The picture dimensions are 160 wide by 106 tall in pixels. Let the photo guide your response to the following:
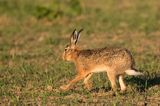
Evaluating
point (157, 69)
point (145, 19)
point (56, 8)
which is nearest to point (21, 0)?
point (56, 8)

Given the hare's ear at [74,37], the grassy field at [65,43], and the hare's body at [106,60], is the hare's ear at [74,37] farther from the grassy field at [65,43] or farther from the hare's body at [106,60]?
the grassy field at [65,43]

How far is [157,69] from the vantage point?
395 inches

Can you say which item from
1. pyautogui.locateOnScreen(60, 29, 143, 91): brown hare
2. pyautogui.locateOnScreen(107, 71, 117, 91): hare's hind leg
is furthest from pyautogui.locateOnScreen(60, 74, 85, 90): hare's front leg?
pyautogui.locateOnScreen(107, 71, 117, 91): hare's hind leg

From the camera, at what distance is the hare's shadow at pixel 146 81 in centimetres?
878

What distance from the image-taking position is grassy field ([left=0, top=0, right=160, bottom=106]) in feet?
26.9

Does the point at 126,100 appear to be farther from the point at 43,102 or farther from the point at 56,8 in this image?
the point at 56,8

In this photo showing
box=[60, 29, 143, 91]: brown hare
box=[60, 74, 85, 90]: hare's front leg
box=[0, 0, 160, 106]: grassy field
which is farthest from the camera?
box=[60, 74, 85, 90]: hare's front leg

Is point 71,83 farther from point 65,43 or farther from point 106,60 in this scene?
point 65,43

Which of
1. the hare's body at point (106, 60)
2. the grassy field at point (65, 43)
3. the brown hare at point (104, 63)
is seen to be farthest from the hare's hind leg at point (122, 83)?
the hare's body at point (106, 60)

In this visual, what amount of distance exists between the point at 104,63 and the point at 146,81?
96 centimetres

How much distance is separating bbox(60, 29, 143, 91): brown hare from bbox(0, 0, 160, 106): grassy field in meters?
0.19

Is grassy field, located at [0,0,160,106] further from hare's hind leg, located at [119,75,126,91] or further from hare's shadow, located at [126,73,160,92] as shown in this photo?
hare's hind leg, located at [119,75,126,91]

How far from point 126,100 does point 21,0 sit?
13.8 m

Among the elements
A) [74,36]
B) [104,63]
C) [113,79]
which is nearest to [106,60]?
[104,63]
